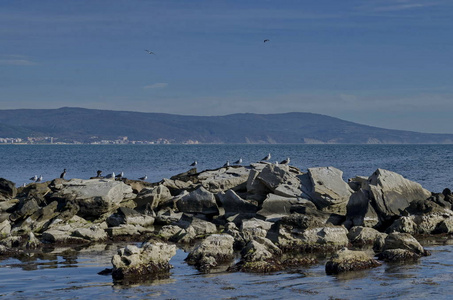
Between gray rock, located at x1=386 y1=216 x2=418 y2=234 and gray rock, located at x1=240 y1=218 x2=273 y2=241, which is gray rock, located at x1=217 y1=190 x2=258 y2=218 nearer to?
gray rock, located at x1=240 y1=218 x2=273 y2=241

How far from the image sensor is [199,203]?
2862 centimetres

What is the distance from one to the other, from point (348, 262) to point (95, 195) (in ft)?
40.7

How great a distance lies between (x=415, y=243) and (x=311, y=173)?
8.64 metres

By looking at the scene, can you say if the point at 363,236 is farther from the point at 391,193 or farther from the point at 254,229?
the point at 391,193

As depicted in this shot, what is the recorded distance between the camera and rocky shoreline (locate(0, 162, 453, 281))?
64.2 ft

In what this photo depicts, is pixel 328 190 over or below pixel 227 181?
below

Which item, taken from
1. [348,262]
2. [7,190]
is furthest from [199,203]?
[348,262]

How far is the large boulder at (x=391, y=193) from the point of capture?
2629cm

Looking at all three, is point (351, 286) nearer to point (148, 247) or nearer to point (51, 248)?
point (148, 247)

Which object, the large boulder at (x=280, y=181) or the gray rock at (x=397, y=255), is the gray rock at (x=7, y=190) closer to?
the large boulder at (x=280, y=181)

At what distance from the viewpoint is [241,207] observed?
2797cm

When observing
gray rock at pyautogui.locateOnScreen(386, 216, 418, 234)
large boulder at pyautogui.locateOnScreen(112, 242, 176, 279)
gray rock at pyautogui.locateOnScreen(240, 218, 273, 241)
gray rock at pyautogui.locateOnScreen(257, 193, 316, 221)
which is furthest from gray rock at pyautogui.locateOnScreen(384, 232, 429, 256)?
large boulder at pyautogui.locateOnScreen(112, 242, 176, 279)

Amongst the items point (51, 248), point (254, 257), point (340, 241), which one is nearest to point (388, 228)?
point (340, 241)

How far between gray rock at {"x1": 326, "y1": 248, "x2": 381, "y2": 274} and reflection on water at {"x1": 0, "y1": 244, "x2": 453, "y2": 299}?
261mm
